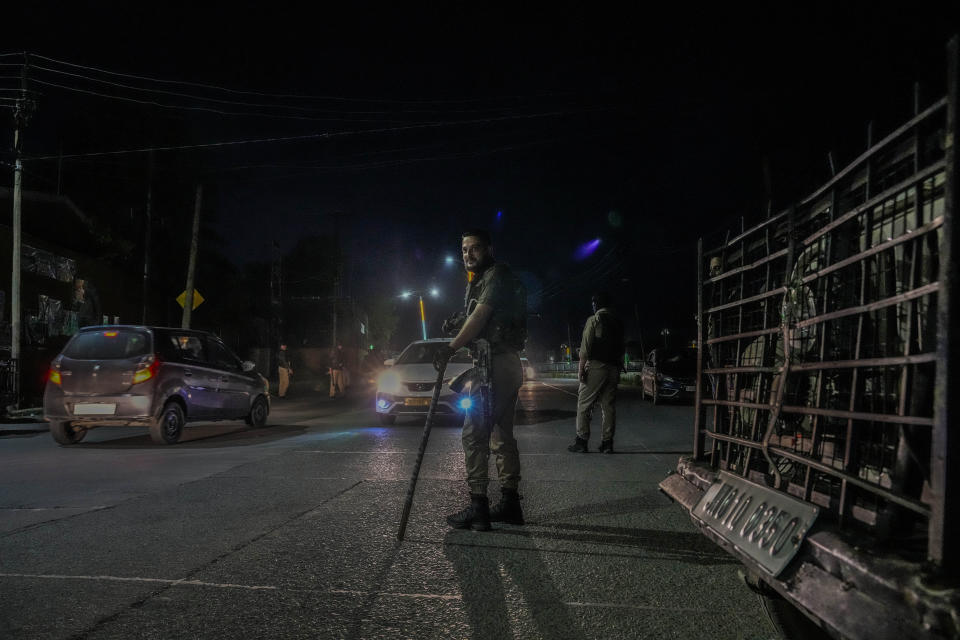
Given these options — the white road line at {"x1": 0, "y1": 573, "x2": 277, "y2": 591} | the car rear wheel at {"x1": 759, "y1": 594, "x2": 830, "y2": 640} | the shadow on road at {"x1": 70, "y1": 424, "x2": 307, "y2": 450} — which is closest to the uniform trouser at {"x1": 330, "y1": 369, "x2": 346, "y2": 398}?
the shadow on road at {"x1": 70, "y1": 424, "x2": 307, "y2": 450}

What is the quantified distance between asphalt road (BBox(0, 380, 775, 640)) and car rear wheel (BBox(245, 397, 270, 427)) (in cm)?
445

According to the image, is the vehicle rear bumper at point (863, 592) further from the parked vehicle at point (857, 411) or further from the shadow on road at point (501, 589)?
the shadow on road at point (501, 589)

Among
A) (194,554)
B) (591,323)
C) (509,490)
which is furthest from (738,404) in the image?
(591,323)

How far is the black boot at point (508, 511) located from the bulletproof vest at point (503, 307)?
3.38 ft

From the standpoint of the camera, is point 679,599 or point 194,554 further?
point 194,554

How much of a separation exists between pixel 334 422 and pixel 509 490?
341 inches

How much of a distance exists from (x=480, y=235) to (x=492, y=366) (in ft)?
3.11

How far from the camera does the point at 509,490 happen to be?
185 inches

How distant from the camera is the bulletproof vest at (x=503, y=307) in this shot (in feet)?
15.1

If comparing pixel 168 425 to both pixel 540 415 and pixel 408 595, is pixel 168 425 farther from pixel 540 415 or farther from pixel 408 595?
pixel 408 595

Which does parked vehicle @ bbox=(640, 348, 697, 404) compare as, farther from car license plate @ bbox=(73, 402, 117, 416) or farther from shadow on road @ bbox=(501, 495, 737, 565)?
car license plate @ bbox=(73, 402, 117, 416)

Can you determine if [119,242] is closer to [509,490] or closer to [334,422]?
[334,422]

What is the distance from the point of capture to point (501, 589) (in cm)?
332

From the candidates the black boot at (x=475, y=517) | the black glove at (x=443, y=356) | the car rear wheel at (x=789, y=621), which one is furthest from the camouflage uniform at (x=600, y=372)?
the car rear wheel at (x=789, y=621)
